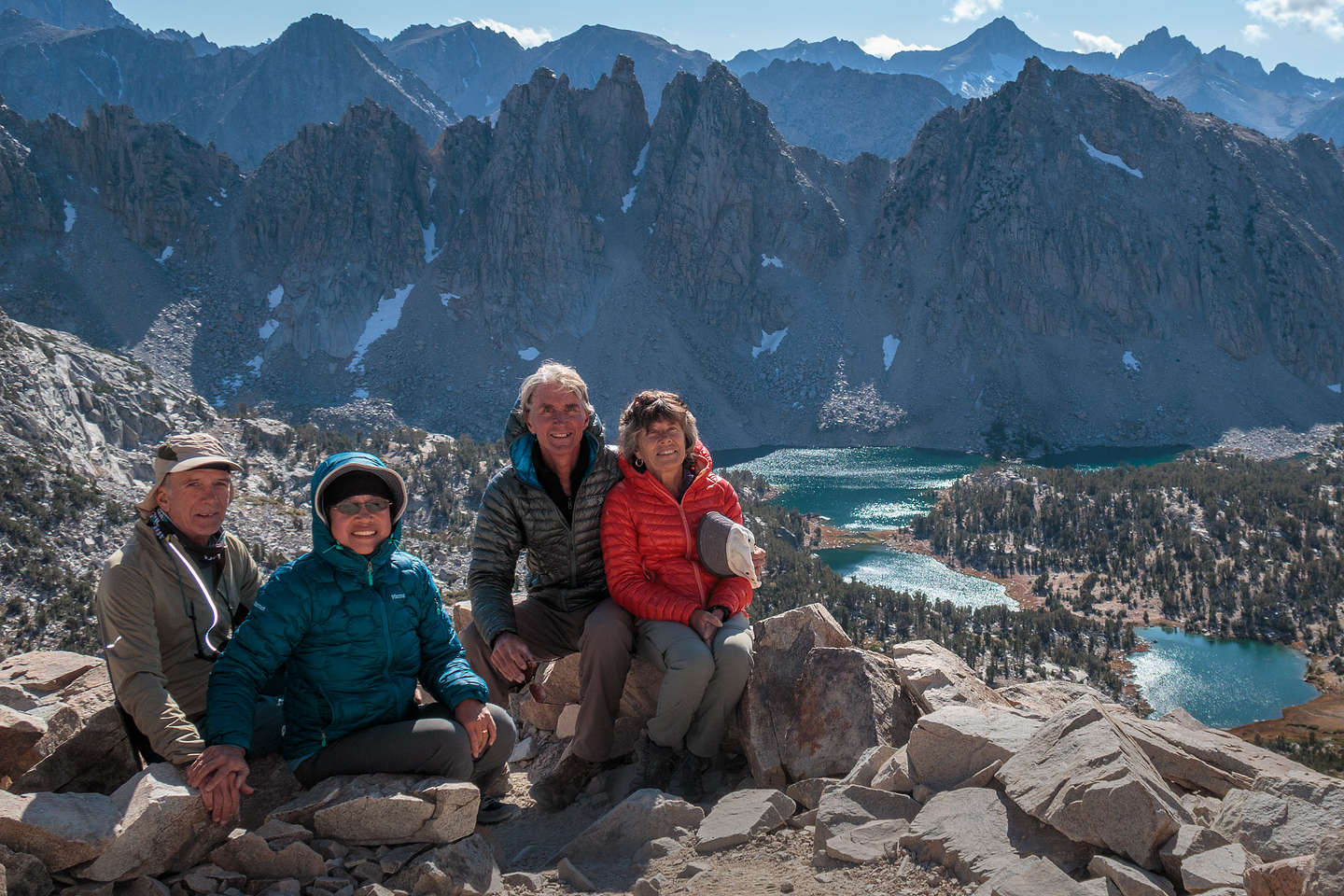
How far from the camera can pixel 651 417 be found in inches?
307

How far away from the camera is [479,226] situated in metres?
126

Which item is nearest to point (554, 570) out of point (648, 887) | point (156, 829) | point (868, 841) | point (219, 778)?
point (648, 887)

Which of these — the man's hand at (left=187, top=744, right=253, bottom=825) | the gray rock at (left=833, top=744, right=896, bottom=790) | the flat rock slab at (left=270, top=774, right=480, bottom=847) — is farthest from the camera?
the gray rock at (left=833, top=744, right=896, bottom=790)

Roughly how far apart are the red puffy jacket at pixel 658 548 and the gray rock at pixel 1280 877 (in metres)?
4.30

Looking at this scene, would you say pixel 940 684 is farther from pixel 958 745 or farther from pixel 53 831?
pixel 53 831

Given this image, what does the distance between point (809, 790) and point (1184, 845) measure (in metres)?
2.92

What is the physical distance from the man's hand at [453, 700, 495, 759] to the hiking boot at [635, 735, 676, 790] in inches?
84.9

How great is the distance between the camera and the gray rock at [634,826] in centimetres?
700

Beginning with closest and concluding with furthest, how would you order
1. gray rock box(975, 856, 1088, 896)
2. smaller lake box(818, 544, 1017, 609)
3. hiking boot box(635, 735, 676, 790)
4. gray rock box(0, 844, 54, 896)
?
gray rock box(0, 844, 54, 896)
gray rock box(975, 856, 1088, 896)
hiking boot box(635, 735, 676, 790)
smaller lake box(818, 544, 1017, 609)

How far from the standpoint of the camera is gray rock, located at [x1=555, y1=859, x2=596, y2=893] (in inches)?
251

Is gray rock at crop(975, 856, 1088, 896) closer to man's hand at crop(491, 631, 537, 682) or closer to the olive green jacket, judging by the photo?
man's hand at crop(491, 631, 537, 682)

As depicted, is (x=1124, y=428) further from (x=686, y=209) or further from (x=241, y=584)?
(x=241, y=584)

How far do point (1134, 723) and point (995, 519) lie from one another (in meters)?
78.3

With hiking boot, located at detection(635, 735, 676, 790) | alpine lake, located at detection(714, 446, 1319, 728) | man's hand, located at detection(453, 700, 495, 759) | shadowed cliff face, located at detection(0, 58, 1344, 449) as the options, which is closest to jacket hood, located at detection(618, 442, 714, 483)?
man's hand, located at detection(453, 700, 495, 759)
